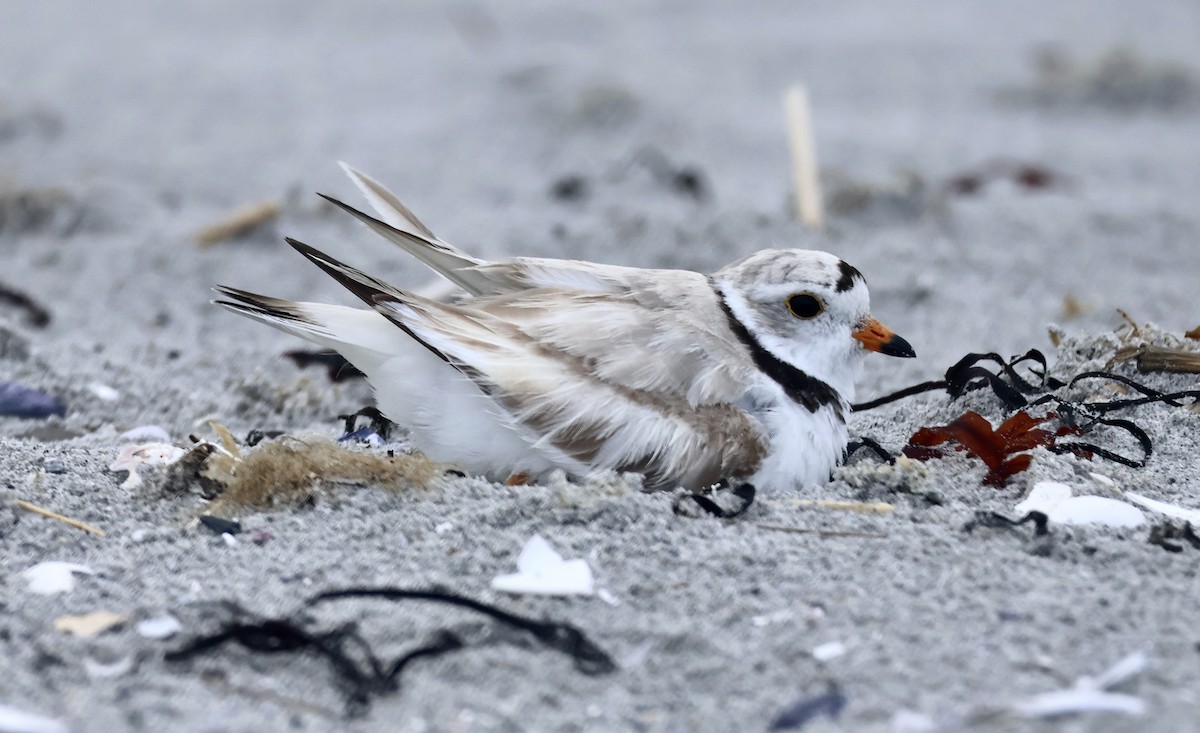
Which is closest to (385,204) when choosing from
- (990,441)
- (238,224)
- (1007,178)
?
(990,441)

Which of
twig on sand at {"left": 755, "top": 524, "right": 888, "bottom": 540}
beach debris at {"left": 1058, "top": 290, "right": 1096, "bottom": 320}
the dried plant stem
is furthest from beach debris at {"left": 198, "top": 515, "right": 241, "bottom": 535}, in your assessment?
beach debris at {"left": 1058, "top": 290, "right": 1096, "bottom": 320}

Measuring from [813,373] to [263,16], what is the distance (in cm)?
755

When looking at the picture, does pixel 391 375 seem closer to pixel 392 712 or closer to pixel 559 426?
pixel 559 426

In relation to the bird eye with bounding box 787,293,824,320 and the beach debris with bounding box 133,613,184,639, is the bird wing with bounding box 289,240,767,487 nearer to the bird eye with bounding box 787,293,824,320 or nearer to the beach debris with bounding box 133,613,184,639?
the bird eye with bounding box 787,293,824,320

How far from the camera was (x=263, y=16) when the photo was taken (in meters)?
9.13

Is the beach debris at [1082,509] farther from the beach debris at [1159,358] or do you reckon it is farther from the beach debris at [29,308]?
the beach debris at [29,308]

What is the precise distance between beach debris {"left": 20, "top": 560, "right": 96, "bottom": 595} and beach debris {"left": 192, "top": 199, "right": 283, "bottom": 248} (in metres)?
2.89

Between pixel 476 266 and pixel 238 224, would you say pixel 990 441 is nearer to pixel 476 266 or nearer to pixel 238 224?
pixel 476 266

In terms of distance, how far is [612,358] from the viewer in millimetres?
2416

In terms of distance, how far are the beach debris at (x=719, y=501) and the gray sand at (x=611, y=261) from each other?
0.11ft

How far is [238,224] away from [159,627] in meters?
3.24

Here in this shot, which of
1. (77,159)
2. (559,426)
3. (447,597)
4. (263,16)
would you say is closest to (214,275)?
(77,159)

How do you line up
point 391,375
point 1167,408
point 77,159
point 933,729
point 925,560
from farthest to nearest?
point 77,159
point 1167,408
point 391,375
point 925,560
point 933,729

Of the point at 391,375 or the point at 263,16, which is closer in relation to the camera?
the point at 391,375
